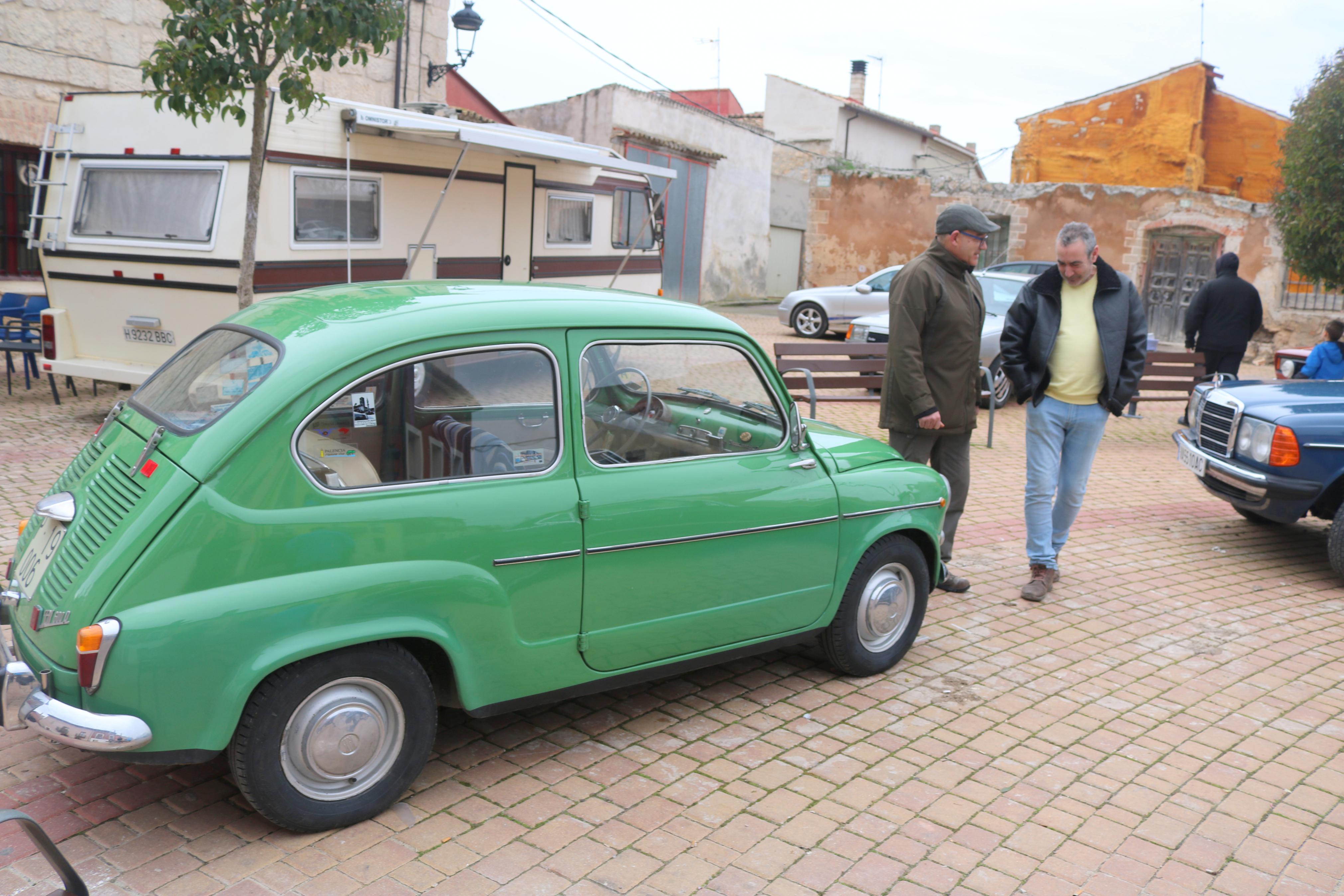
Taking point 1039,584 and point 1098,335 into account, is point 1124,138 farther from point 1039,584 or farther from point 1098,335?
point 1039,584

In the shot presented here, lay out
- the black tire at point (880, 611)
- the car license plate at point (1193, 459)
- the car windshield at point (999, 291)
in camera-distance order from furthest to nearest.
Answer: the car windshield at point (999, 291), the car license plate at point (1193, 459), the black tire at point (880, 611)

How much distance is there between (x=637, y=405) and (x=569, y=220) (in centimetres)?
826

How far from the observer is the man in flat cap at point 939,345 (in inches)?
217

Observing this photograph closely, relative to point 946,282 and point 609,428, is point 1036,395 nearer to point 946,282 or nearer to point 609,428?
point 946,282

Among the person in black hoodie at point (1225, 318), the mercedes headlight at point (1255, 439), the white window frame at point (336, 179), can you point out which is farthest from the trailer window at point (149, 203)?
the person in black hoodie at point (1225, 318)

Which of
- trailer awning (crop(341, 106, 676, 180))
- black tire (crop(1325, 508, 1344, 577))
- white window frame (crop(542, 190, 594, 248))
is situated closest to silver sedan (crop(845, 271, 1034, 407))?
white window frame (crop(542, 190, 594, 248))

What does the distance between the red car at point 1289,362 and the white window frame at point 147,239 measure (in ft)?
37.9

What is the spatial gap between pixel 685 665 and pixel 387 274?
6.67 metres

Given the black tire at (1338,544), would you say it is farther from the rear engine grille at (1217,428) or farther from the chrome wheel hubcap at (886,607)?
the chrome wheel hubcap at (886,607)

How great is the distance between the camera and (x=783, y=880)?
3137 millimetres

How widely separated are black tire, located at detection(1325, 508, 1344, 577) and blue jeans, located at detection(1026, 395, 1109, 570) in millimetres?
1804

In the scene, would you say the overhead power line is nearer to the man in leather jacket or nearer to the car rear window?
the car rear window

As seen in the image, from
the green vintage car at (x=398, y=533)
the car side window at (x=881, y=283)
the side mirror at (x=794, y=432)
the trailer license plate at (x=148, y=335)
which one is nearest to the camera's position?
the green vintage car at (x=398, y=533)

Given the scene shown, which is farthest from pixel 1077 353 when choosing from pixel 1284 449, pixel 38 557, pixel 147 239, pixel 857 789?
pixel 147 239
